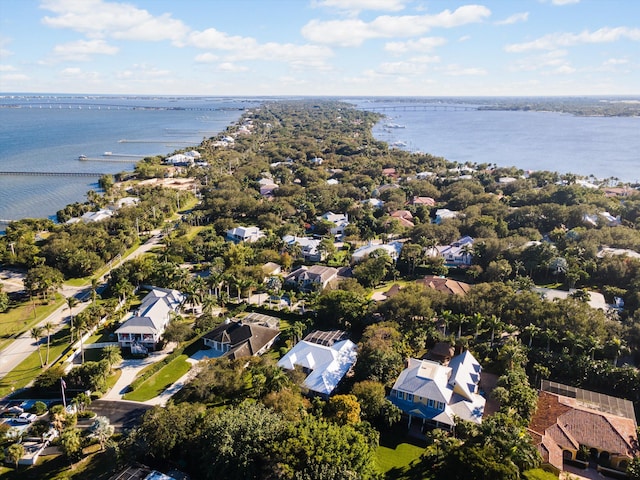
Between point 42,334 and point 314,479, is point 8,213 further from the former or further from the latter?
point 314,479

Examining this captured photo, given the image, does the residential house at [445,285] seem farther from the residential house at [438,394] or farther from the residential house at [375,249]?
the residential house at [438,394]

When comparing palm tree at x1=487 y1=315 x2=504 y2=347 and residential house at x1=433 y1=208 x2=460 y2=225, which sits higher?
residential house at x1=433 y1=208 x2=460 y2=225

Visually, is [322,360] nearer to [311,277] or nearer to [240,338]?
[240,338]

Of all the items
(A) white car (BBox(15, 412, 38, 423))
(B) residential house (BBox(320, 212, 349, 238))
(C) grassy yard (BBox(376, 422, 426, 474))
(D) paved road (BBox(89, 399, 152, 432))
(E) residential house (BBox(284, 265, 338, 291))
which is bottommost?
(C) grassy yard (BBox(376, 422, 426, 474))

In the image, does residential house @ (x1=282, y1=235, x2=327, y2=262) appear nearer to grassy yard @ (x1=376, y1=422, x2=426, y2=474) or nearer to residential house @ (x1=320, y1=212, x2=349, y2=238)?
residential house @ (x1=320, y1=212, x2=349, y2=238)

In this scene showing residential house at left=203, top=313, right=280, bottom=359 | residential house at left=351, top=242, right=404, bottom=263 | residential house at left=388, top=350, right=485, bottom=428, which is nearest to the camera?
residential house at left=388, top=350, right=485, bottom=428

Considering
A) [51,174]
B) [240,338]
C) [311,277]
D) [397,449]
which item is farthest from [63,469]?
[51,174]

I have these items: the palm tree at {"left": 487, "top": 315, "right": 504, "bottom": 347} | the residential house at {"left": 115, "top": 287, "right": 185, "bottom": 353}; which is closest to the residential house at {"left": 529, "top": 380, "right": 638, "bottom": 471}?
the palm tree at {"left": 487, "top": 315, "right": 504, "bottom": 347}
